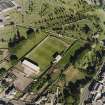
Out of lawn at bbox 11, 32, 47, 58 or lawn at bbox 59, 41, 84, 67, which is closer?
lawn at bbox 59, 41, 84, 67

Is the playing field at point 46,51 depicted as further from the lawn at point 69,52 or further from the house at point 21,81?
the house at point 21,81

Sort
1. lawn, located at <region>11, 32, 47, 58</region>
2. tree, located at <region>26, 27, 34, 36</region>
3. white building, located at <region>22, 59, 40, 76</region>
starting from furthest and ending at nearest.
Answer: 1. tree, located at <region>26, 27, 34, 36</region>
2. lawn, located at <region>11, 32, 47, 58</region>
3. white building, located at <region>22, 59, 40, 76</region>

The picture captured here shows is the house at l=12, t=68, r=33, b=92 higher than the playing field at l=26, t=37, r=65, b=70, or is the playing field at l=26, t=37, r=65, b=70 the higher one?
the playing field at l=26, t=37, r=65, b=70

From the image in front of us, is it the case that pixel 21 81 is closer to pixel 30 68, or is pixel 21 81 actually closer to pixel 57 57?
pixel 30 68

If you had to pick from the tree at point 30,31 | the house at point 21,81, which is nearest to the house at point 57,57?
the house at point 21,81

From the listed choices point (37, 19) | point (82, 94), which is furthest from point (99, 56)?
point (37, 19)

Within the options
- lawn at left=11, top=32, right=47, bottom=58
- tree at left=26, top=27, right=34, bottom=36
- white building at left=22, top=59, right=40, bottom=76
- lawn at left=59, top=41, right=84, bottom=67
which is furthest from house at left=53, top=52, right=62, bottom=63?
tree at left=26, top=27, right=34, bottom=36

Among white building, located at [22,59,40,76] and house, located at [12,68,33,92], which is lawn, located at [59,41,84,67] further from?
house, located at [12,68,33,92]
